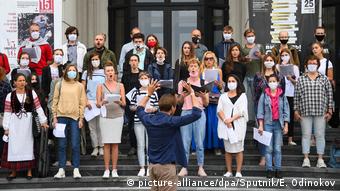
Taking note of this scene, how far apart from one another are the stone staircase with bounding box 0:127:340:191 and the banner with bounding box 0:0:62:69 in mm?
3013

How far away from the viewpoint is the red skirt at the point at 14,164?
11617 millimetres

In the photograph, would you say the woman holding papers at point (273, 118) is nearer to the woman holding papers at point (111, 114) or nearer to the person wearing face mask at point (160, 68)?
the person wearing face mask at point (160, 68)

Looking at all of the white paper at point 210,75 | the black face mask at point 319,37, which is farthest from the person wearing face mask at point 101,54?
the black face mask at point 319,37

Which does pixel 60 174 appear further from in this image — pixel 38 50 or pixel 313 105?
pixel 313 105

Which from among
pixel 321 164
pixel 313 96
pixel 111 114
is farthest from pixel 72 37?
pixel 321 164

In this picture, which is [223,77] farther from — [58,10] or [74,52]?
[58,10]

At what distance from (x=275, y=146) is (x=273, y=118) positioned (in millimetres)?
477

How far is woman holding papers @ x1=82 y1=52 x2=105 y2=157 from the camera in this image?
481 inches

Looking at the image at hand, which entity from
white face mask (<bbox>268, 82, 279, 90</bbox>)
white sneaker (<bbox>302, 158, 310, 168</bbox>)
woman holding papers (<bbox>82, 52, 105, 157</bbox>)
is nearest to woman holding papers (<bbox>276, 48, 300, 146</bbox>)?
white face mask (<bbox>268, 82, 279, 90</bbox>)

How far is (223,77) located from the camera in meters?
12.6

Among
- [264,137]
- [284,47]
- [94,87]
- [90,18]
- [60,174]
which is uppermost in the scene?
[90,18]

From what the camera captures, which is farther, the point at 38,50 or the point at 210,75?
the point at 38,50

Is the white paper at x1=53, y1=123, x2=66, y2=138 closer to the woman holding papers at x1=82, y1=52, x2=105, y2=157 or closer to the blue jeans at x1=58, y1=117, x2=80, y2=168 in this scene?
the blue jeans at x1=58, y1=117, x2=80, y2=168

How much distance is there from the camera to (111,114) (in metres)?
11.7
